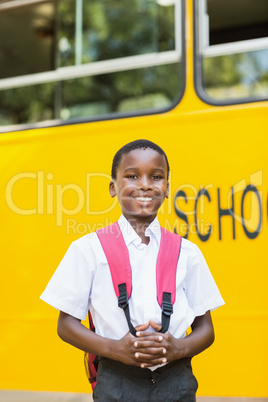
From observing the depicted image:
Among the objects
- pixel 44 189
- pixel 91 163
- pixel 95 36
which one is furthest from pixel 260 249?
pixel 95 36

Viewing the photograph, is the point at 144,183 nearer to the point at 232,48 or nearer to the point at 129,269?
the point at 129,269

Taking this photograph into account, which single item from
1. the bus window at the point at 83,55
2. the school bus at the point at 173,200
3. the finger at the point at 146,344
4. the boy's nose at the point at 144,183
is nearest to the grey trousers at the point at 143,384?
the finger at the point at 146,344

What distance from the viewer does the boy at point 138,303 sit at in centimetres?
133

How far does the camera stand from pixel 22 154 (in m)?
2.58

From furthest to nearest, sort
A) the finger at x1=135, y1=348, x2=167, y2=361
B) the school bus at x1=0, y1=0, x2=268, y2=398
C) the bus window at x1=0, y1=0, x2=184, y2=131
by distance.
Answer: the bus window at x1=0, y1=0, x2=184, y2=131 < the school bus at x1=0, y1=0, x2=268, y2=398 < the finger at x1=135, y1=348, x2=167, y2=361

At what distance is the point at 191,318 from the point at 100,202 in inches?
42.6

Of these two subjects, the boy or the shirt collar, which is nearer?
the boy

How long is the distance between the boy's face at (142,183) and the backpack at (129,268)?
0.09 m

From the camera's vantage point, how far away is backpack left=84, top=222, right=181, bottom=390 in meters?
1.33

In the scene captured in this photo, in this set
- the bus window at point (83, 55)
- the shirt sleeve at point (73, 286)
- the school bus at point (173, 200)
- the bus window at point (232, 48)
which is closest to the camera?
the shirt sleeve at point (73, 286)

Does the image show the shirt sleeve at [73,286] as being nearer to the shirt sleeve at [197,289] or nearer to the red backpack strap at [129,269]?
the red backpack strap at [129,269]

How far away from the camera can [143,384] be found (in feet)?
4.42

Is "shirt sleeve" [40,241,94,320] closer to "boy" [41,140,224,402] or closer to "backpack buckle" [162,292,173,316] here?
"boy" [41,140,224,402]

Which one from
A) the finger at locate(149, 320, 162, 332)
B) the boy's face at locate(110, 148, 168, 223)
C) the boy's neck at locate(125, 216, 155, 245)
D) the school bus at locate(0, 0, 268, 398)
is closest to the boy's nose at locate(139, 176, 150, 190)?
the boy's face at locate(110, 148, 168, 223)
